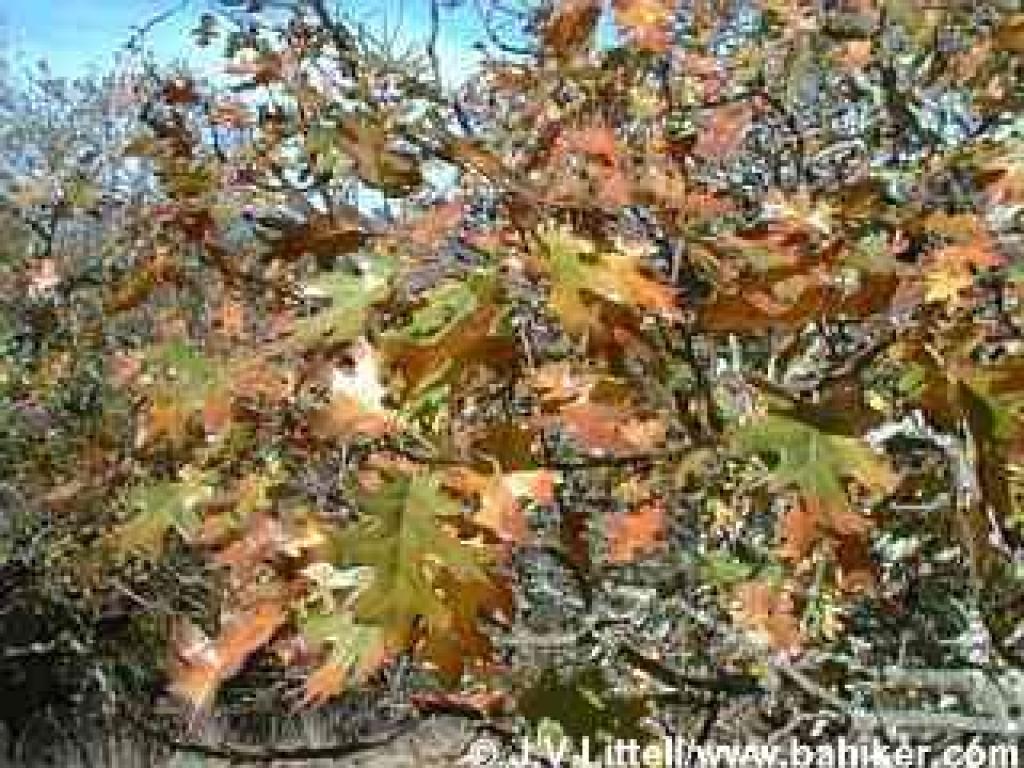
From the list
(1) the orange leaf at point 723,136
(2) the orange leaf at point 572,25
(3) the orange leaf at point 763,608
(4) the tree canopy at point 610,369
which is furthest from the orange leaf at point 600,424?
(3) the orange leaf at point 763,608

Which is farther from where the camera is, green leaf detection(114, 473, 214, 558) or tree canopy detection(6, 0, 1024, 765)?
green leaf detection(114, 473, 214, 558)

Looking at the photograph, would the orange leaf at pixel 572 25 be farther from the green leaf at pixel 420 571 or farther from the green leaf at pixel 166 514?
the green leaf at pixel 166 514

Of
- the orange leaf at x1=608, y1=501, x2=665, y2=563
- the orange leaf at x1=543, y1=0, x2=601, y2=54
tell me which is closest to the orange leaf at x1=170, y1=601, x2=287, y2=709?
the orange leaf at x1=608, y1=501, x2=665, y2=563

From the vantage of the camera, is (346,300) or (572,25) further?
(572,25)

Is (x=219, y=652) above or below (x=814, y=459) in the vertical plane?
below

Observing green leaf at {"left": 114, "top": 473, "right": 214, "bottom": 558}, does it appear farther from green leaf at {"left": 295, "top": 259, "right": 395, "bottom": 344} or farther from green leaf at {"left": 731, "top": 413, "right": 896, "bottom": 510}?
green leaf at {"left": 731, "top": 413, "right": 896, "bottom": 510}

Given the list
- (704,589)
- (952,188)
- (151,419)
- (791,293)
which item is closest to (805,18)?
(952,188)

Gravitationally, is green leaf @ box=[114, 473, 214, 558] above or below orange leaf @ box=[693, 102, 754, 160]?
below

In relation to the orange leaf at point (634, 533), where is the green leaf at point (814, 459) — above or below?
below

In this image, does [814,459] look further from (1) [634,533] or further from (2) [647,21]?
(2) [647,21]

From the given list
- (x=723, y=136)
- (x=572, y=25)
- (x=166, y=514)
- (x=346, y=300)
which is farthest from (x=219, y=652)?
(x=723, y=136)

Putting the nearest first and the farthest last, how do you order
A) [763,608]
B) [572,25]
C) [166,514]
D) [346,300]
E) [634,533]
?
[346,300] < [572,25] < [634,533] < [166,514] < [763,608]

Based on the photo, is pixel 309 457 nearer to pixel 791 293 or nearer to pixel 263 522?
pixel 263 522

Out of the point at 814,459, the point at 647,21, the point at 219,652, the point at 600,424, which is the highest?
the point at 647,21
